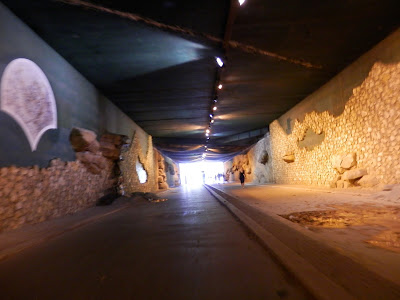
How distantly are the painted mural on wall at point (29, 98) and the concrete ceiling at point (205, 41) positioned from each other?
1.23 metres

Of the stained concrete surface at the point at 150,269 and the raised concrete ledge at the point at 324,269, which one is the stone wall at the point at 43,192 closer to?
the stained concrete surface at the point at 150,269

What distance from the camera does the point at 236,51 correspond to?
8539 mm

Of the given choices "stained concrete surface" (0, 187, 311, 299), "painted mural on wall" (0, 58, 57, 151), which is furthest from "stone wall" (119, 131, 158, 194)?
"stained concrete surface" (0, 187, 311, 299)

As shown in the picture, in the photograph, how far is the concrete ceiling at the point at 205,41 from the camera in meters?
6.31

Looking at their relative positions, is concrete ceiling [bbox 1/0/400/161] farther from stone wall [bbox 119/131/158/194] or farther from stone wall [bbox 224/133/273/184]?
stone wall [bbox 224/133/273/184]

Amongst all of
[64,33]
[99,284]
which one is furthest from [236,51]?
[99,284]

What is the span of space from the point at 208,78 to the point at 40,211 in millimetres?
7679

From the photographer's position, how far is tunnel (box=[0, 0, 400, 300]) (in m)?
2.69

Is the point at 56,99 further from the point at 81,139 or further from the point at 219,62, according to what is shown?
the point at 219,62

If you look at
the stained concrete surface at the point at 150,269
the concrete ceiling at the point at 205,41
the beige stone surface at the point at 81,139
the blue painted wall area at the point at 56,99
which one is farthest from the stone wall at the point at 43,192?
the concrete ceiling at the point at 205,41

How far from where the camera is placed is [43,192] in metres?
6.91

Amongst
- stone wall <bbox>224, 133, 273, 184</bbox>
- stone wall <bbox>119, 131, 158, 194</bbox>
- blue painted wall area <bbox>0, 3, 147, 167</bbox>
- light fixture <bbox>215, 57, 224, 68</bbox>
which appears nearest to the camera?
blue painted wall area <bbox>0, 3, 147, 167</bbox>

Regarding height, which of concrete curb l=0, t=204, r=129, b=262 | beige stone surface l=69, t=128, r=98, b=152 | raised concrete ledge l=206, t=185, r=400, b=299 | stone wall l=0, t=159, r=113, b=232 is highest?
beige stone surface l=69, t=128, r=98, b=152

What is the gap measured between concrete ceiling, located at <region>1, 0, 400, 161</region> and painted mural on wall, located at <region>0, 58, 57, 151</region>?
123 cm
